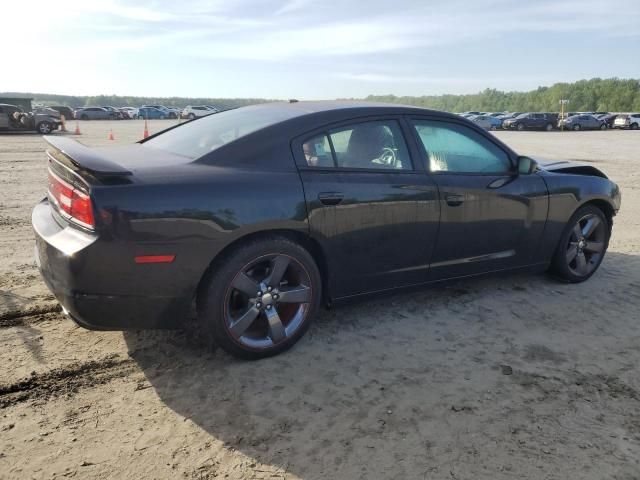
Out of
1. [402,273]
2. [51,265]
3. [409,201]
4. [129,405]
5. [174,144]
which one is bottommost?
[129,405]

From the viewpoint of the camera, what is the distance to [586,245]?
4.81 m

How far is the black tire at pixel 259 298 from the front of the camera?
304 centimetres

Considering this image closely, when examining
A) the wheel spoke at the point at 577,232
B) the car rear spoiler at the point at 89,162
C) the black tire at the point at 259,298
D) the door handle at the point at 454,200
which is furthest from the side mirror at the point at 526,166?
the car rear spoiler at the point at 89,162

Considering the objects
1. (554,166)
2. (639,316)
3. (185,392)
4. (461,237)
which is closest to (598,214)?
(554,166)

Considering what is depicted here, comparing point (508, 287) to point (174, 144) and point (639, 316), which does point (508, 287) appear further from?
point (174, 144)

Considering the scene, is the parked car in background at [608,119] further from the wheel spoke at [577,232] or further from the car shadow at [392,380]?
the car shadow at [392,380]

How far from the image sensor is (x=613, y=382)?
123 inches

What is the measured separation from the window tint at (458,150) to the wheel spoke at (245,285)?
156 centimetres

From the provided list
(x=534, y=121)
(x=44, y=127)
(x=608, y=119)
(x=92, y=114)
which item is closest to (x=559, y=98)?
(x=608, y=119)

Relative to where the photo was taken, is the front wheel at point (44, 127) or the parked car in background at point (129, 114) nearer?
the front wheel at point (44, 127)

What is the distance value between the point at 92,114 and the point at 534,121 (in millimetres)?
42446

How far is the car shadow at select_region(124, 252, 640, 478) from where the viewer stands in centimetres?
247

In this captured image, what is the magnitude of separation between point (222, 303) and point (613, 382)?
236cm

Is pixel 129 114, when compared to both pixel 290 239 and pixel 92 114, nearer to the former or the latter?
pixel 92 114
